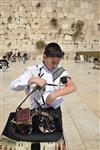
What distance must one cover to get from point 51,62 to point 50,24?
30537 mm

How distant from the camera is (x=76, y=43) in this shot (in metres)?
33.2

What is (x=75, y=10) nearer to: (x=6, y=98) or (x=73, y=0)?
(x=73, y=0)

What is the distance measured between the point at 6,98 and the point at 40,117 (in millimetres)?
6847

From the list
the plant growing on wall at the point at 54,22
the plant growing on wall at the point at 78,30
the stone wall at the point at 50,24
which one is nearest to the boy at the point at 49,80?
the stone wall at the point at 50,24

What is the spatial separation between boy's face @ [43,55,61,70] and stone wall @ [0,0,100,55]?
3014cm

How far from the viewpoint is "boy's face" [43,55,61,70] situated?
9.19 ft

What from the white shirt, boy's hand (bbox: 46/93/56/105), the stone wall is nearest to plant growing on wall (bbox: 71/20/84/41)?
the stone wall

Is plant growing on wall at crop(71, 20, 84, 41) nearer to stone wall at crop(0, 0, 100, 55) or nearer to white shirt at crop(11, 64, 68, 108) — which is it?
stone wall at crop(0, 0, 100, 55)

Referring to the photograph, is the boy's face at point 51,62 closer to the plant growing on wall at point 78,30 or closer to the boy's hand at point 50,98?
the boy's hand at point 50,98

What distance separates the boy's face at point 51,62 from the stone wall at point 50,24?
3014 cm

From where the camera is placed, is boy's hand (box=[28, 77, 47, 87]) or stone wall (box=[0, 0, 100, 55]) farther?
stone wall (box=[0, 0, 100, 55])

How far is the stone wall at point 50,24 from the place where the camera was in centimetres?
3306

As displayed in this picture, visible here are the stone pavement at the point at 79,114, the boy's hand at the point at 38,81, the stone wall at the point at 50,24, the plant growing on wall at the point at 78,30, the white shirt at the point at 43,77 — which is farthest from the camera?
the stone wall at the point at 50,24

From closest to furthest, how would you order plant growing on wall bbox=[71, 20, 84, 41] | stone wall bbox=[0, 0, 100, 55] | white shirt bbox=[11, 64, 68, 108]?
white shirt bbox=[11, 64, 68, 108] → plant growing on wall bbox=[71, 20, 84, 41] → stone wall bbox=[0, 0, 100, 55]
